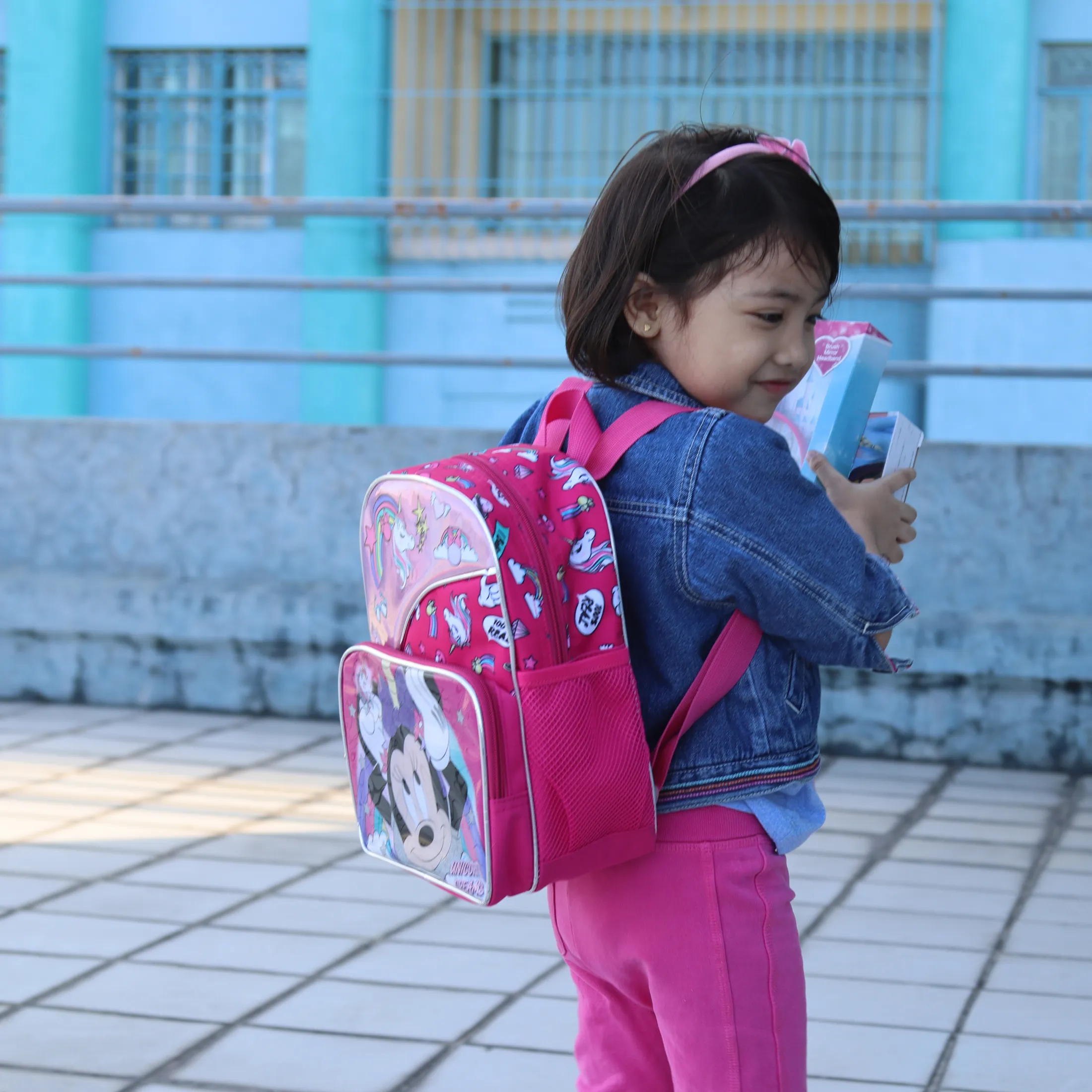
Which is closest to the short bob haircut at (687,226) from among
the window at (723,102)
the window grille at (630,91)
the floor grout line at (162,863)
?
the floor grout line at (162,863)

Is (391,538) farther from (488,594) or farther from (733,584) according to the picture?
(733,584)

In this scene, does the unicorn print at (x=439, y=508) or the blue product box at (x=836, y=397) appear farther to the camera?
the blue product box at (x=836, y=397)

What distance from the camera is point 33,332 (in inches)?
467

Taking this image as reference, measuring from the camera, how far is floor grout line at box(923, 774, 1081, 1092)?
262 centimetres

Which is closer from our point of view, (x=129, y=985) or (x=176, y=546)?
(x=129, y=985)

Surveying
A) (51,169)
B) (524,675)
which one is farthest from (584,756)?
(51,169)

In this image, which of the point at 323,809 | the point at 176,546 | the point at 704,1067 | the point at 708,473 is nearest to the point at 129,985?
the point at 323,809

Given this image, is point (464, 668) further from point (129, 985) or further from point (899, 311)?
point (899, 311)

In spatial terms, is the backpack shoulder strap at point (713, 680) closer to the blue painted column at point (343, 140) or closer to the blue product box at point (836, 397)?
the blue product box at point (836, 397)

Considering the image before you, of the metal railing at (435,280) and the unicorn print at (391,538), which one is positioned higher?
the metal railing at (435,280)

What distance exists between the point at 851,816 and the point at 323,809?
4.40 ft

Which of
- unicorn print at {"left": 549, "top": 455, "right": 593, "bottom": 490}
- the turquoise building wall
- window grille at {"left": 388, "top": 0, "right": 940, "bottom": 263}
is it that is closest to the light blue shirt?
unicorn print at {"left": 549, "top": 455, "right": 593, "bottom": 490}

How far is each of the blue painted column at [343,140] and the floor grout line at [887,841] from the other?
23.8ft

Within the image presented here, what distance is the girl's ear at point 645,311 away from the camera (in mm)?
1559
